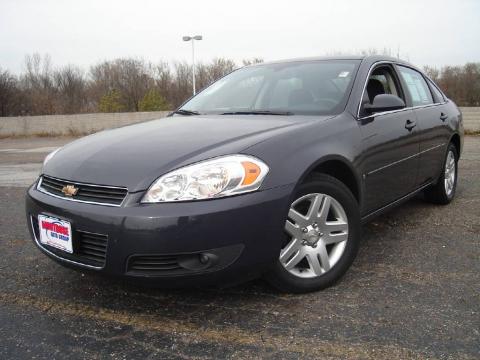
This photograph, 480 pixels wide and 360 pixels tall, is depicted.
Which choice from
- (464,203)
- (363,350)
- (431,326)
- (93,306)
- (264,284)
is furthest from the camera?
(464,203)

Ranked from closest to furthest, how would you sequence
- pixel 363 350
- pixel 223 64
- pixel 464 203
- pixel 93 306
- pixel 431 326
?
pixel 363 350
pixel 431 326
pixel 93 306
pixel 464 203
pixel 223 64

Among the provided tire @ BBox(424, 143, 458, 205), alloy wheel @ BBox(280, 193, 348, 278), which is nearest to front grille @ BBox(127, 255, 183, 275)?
alloy wheel @ BBox(280, 193, 348, 278)

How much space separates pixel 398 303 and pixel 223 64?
46032 mm

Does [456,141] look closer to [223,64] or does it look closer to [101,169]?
[101,169]

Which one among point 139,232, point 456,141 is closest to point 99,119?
point 456,141

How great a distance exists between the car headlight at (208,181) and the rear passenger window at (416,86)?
2319 mm

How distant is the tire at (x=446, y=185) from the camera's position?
450cm

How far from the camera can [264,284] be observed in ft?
8.82

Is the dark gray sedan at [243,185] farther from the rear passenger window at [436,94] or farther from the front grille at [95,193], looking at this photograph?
the rear passenger window at [436,94]

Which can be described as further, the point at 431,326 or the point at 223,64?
the point at 223,64

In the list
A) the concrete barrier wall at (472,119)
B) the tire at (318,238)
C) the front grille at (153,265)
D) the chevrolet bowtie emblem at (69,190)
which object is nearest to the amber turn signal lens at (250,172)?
the tire at (318,238)

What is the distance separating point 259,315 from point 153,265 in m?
0.62

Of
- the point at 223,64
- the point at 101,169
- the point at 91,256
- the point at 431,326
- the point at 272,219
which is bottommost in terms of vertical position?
the point at 431,326

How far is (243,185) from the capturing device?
85.1 inches
